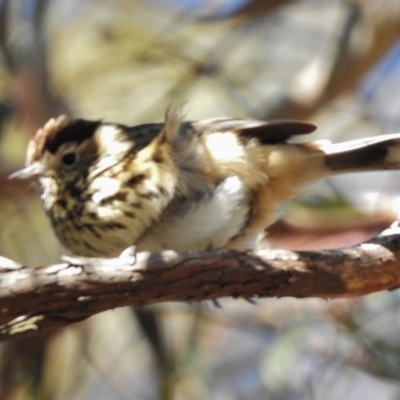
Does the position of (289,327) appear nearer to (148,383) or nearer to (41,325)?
(148,383)

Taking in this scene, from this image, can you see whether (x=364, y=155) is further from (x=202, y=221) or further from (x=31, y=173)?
(x=31, y=173)

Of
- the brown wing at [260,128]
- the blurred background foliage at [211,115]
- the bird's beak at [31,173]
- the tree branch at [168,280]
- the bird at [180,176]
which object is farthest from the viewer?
the blurred background foliage at [211,115]

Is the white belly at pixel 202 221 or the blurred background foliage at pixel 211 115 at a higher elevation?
the white belly at pixel 202 221

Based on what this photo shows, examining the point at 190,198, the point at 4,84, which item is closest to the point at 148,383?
the point at 4,84

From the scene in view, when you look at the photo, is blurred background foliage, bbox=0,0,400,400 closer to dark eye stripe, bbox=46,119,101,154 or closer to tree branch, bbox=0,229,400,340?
dark eye stripe, bbox=46,119,101,154

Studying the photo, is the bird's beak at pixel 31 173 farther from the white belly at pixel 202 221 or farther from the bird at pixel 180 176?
the white belly at pixel 202 221

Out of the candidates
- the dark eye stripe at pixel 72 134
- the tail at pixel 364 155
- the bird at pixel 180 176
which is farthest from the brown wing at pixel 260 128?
the dark eye stripe at pixel 72 134

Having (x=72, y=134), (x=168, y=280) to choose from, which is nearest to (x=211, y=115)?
(x=72, y=134)

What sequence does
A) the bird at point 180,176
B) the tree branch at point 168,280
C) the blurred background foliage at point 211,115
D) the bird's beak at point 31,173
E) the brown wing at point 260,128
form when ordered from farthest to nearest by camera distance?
the blurred background foliage at point 211,115 → the bird's beak at point 31,173 → the brown wing at point 260,128 → the bird at point 180,176 → the tree branch at point 168,280
